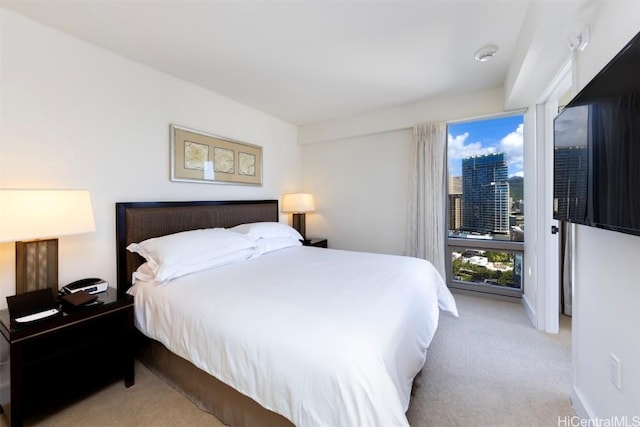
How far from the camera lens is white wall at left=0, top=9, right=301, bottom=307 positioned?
1.77 metres

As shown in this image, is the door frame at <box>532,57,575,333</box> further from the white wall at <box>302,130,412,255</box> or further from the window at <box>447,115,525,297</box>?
the white wall at <box>302,130,412,255</box>

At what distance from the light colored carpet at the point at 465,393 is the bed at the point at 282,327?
159 millimetres

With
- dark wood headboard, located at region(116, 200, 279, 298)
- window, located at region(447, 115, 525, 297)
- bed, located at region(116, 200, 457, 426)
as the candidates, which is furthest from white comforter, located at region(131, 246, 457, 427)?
window, located at region(447, 115, 525, 297)

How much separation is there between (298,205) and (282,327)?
2.77 m

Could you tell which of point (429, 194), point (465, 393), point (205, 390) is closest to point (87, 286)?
point (205, 390)

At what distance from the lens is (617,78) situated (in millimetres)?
972

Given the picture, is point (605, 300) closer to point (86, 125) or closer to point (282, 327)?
point (282, 327)

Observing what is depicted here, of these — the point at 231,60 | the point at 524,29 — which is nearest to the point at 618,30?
the point at 524,29

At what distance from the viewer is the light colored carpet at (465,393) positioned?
1529 mm

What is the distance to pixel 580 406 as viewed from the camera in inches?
58.7

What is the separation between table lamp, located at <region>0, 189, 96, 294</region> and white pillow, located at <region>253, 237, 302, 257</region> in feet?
4.51

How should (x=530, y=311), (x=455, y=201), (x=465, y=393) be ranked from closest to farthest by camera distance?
(x=465, y=393), (x=530, y=311), (x=455, y=201)

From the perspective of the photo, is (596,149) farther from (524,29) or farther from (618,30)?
(524,29)

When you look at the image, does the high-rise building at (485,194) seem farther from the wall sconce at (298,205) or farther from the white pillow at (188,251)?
the white pillow at (188,251)
